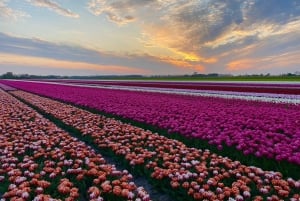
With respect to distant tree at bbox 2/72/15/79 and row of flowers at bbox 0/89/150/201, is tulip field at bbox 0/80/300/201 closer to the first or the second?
row of flowers at bbox 0/89/150/201

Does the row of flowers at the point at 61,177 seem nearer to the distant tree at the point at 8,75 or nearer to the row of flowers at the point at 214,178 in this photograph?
the row of flowers at the point at 214,178

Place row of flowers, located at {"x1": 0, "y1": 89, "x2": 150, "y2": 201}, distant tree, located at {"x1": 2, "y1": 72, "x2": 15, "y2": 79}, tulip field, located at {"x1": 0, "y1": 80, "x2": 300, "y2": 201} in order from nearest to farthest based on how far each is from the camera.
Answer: row of flowers, located at {"x1": 0, "y1": 89, "x2": 150, "y2": 201}, tulip field, located at {"x1": 0, "y1": 80, "x2": 300, "y2": 201}, distant tree, located at {"x1": 2, "y1": 72, "x2": 15, "y2": 79}

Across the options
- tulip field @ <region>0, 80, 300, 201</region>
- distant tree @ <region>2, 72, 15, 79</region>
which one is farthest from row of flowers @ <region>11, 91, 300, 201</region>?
distant tree @ <region>2, 72, 15, 79</region>

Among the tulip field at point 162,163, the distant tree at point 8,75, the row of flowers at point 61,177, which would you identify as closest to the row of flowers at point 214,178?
the tulip field at point 162,163

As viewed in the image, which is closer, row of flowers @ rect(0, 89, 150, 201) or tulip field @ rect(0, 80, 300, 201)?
row of flowers @ rect(0, 89, 150, 201)

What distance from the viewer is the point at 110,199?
4496 millimetres

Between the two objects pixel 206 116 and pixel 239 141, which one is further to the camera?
pixel 206 116

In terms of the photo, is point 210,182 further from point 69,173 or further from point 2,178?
point 2,178

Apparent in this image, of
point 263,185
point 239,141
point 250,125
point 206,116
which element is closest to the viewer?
point 263,185

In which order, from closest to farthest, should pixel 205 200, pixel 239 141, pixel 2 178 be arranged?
pixel 205 200 → pixel 2 178 → pixel 239 141

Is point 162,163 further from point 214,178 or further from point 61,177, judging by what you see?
point 61,177

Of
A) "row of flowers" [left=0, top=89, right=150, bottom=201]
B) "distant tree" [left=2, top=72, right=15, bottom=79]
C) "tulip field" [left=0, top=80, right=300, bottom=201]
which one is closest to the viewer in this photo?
"row of flowers" [left=0, top=89, right=150, bottom=201]

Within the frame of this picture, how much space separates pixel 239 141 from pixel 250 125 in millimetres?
2261

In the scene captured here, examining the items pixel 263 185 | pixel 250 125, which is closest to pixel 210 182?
pixel 263 185
